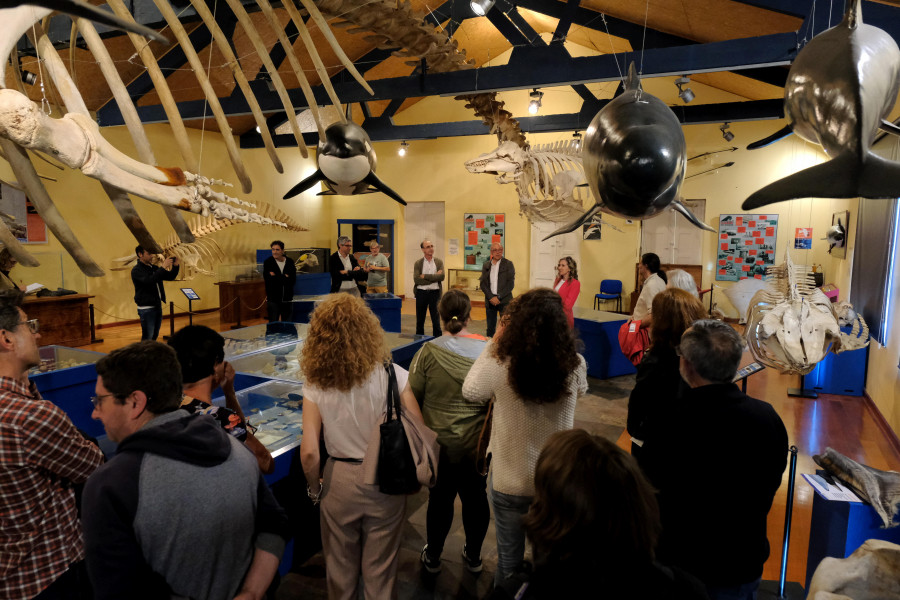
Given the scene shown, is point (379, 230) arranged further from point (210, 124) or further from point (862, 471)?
point (862, 471)

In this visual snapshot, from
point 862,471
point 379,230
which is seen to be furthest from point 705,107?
point 379,230

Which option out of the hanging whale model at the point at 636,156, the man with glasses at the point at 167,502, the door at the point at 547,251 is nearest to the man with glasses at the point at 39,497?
the man with glasses at the point at 167,502

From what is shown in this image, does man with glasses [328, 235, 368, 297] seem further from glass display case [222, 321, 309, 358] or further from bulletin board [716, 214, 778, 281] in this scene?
bulletin board [716, 214, 778, 281]

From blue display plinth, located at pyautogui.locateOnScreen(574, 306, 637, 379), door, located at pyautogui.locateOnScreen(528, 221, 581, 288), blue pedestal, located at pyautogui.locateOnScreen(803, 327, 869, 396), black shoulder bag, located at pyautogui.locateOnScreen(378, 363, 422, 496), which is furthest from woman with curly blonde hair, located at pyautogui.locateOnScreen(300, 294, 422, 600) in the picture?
door, located at pyautogui.locateOnScreen(528, 221, 581, 288)

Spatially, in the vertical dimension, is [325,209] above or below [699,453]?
above

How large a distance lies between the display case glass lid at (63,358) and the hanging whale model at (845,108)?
16.1 ft

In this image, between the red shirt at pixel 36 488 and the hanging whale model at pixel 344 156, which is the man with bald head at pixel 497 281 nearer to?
the hanging whale model at pixel 344 156

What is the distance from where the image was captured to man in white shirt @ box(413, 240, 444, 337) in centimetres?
769

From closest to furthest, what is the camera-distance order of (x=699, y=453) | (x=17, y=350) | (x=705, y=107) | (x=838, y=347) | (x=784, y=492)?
1. (x=699, y=453)
2. (x=17, y=350)
3. (x=838, y=347)
4. (x=784, y=492)
5. (x=705, y=107)

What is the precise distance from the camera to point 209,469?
1.36m

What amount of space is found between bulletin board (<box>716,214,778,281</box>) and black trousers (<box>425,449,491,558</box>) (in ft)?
32.7

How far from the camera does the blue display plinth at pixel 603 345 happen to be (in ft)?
21.9

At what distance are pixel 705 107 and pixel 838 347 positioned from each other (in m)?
5.65

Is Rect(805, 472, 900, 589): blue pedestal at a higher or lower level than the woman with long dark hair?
lower
